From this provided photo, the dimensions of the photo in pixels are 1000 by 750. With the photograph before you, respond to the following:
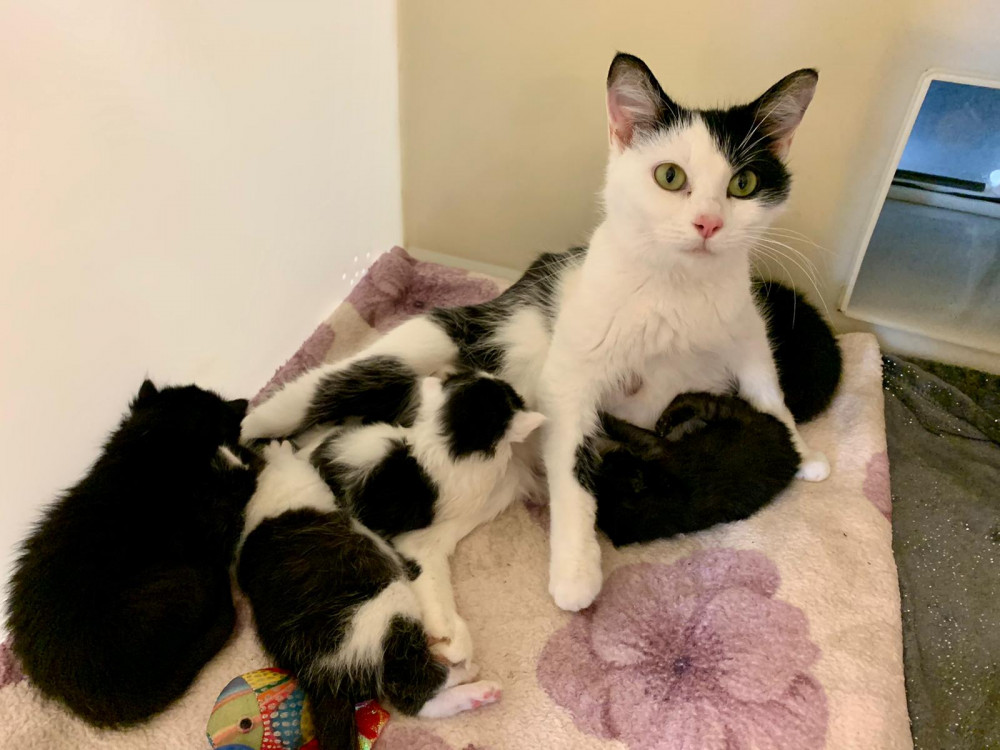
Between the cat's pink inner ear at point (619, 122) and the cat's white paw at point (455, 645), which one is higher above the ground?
the cat's pink inner ear at point (619, 122)

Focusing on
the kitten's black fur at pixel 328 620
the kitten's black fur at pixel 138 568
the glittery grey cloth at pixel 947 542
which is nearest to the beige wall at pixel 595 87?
the glittery grey cloth at pixel 947 542

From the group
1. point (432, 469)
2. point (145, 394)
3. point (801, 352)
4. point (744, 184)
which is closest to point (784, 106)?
point (744, 184)

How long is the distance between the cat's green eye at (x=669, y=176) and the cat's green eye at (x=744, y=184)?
82 mm

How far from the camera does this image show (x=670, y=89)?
156 cm

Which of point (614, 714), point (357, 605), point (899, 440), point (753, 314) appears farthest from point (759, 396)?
point (357, 605)

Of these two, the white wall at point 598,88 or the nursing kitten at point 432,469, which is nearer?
the nursing kitten at point 432,469

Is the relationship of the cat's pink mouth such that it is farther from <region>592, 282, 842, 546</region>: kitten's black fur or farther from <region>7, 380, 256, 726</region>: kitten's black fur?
<region>7, 380, 256, 726</region>: kitten's black fur

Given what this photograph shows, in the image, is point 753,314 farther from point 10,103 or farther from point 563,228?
point 10,103

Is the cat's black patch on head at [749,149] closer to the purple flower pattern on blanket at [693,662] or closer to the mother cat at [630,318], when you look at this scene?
the mother cat at [630,318]

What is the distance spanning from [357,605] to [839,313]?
A: 1.30 metres

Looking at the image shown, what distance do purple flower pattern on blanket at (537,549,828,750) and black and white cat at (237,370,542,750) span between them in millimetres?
162

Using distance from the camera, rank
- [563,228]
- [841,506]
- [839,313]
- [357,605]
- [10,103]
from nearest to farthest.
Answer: [357,605] < [10,103] < [841,506] < [839,313] < [563,228]

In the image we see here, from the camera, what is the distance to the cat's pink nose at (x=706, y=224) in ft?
3.35

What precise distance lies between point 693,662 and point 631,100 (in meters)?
0.87
